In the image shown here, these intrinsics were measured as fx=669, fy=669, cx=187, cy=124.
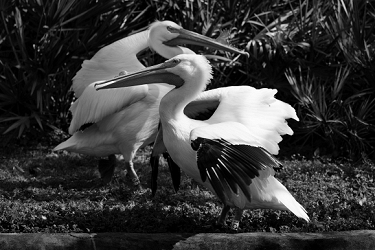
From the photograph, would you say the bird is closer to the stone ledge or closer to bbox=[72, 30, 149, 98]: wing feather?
the stone ledge

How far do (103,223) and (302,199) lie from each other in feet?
5.82

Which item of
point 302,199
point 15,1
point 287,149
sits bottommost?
point 287,149

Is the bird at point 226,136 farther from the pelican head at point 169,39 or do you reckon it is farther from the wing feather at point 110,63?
the pelican head at point 169,39

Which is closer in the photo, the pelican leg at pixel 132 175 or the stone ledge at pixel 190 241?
the stone ledge at pixel 190 241

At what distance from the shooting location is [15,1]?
25.7 ft

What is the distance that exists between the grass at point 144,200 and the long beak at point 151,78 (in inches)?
38.0

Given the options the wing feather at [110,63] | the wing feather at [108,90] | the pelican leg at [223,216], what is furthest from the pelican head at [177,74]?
the wing feather at [110,63]

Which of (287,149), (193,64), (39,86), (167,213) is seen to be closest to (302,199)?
(167,213)

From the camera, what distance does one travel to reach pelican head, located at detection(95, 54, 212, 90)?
4793 millimetres

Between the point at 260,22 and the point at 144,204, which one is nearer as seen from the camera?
the point at 144,204

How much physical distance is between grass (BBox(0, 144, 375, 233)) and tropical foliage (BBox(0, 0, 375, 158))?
54cm

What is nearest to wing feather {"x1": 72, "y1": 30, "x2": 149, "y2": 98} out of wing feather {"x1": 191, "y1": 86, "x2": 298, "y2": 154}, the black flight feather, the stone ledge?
wing feather {"x1": 191, "y1": 86, "x2": 298, "y2": 154}

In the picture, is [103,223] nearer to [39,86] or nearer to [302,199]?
[302,199]

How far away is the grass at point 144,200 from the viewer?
4840mm
